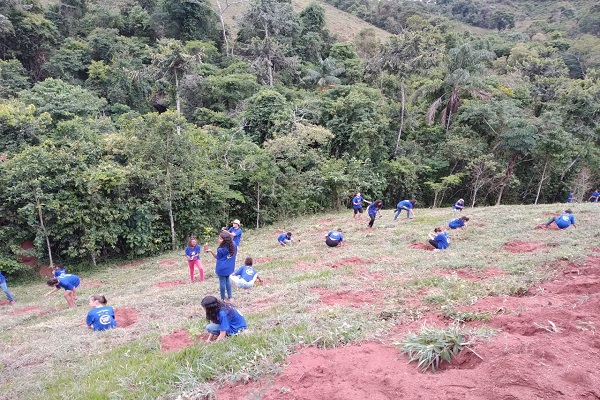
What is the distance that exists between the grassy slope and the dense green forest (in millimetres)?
4084

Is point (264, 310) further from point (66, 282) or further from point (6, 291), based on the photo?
point (6, 291)

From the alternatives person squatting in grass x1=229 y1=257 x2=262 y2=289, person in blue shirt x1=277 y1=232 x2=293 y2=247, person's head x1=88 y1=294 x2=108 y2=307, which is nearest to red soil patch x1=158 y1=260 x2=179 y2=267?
person in blue shirt x1=277 y1=232 x2=293 y2=247

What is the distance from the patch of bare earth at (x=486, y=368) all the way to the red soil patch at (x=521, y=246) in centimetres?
486

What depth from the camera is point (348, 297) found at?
7441 mm

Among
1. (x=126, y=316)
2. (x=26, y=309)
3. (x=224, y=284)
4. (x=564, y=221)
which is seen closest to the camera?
(x=224, y=284)

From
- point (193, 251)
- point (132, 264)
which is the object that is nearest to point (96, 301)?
point (193, 251)

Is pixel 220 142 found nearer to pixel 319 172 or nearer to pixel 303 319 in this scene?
pixel 319 172

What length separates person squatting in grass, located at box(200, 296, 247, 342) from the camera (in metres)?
5.62

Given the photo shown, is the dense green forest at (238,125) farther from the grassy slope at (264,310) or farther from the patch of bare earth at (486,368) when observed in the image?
the patch of bare earth at (486,368)

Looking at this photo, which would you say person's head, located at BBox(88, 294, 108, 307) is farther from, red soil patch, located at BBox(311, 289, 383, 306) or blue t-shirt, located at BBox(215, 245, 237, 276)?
red soil patch, located at BBox(311, 289, 383, 306)

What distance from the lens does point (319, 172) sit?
24734 millimetres

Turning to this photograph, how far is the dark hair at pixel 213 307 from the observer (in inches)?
219

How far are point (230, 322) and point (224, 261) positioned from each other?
80.9 inches

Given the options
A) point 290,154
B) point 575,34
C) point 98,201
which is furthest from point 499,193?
point 575,34
